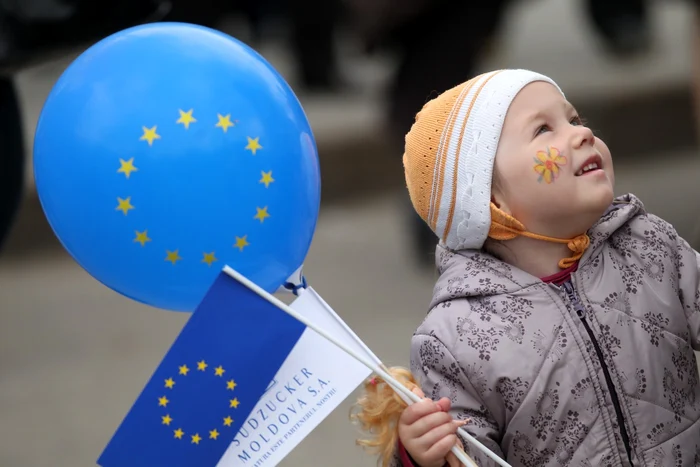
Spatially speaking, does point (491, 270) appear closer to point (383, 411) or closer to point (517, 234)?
point (517, 234)

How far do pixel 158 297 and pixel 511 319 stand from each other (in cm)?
57

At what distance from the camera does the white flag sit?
1895 mm

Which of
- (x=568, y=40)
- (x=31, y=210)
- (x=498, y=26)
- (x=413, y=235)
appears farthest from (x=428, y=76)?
(x=568, y=40)

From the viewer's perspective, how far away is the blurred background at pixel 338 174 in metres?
3.62

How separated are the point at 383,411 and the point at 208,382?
11.1 inches

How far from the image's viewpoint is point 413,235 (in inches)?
218

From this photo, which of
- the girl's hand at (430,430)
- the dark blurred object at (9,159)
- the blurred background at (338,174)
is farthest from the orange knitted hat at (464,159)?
the dark blurred object at (9,159)

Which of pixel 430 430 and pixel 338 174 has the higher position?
pixel 338 174

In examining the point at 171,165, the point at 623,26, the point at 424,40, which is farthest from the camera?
the point at 623,26

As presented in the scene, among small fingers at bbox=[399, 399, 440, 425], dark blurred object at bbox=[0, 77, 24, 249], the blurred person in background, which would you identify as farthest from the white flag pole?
the blurred person in background

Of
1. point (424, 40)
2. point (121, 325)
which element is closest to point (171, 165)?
point (424, 40)

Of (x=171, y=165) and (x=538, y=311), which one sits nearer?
(x=171, y=165)

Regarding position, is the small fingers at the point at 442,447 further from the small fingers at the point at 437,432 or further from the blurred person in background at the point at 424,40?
the blurred person in background at the point at 424,40

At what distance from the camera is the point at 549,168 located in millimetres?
1916
